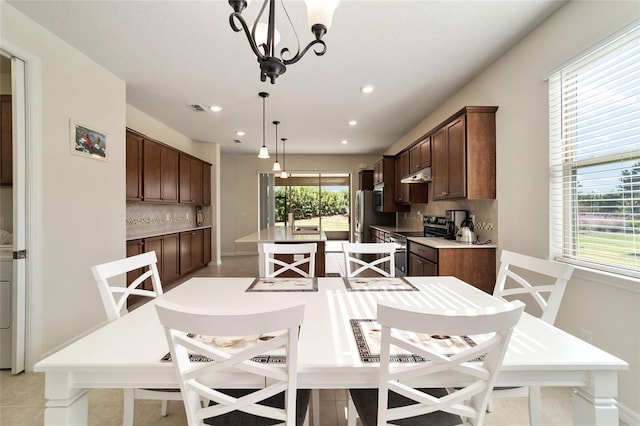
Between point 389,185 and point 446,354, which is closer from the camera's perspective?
point 446,354

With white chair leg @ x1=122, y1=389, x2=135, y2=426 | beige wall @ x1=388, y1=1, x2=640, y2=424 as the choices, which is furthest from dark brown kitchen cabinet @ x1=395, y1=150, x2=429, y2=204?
white chair leg @ x1=122, y1=389, x2=135, y2=426

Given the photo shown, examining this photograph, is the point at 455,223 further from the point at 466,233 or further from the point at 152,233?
the point at 152,233

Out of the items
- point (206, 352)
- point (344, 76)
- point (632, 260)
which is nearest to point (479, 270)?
point (632, 260)

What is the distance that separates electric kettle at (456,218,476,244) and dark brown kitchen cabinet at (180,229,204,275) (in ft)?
14.7

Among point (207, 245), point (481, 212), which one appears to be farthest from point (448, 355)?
point (207, 245)

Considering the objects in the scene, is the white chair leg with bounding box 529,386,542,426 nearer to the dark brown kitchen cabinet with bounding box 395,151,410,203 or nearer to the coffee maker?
the coffee maker

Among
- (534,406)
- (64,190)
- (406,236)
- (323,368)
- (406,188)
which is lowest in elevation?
(534,406)

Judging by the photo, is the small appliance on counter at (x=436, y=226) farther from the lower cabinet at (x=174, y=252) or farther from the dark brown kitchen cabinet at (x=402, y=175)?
the lower cabinet at (x=174, y=252)

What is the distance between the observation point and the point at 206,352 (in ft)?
2.50

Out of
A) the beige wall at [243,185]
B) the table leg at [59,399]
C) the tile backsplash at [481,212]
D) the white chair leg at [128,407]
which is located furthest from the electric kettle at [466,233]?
the beige wall at [243,185]

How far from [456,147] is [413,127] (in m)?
2.25

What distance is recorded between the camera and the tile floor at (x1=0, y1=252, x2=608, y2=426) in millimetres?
1597

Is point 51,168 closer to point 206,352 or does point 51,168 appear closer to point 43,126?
point 43,126

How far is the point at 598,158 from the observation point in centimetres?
178
